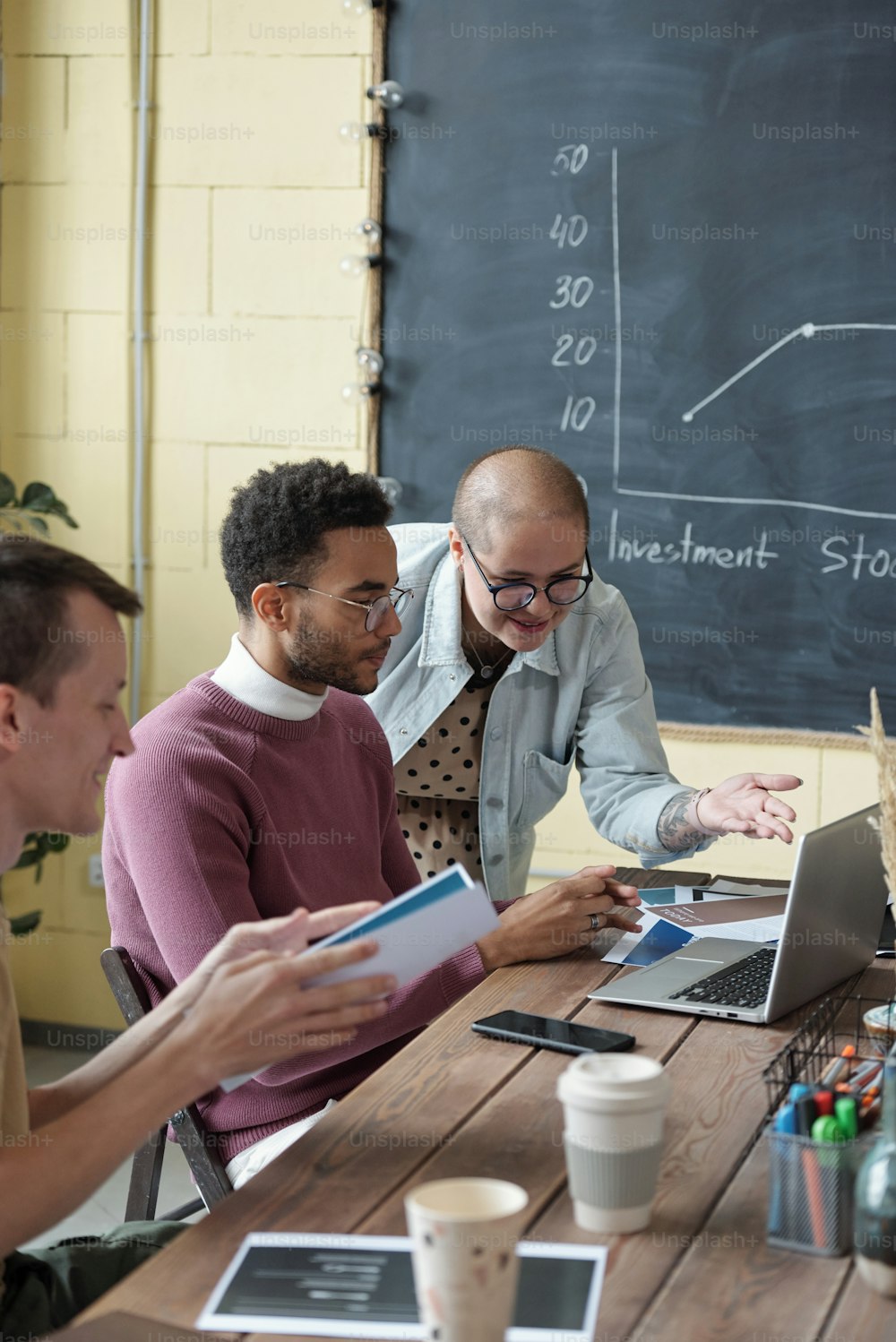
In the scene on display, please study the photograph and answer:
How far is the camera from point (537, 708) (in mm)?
2449

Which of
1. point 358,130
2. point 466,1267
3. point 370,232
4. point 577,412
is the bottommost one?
point 466,1267

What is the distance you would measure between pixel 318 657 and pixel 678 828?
0.69 metres

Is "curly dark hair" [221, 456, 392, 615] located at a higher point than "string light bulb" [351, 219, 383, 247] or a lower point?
lower

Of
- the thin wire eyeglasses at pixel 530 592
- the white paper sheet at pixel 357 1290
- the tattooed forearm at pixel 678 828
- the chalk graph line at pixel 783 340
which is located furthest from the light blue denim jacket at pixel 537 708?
the white paper sheet at pixel 357 1290

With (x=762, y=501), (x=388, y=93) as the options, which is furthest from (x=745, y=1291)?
(x=388, y=93)

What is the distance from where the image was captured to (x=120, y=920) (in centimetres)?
177

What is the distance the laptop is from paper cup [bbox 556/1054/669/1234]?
446mm

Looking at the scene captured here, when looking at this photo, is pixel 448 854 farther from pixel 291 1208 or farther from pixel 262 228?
pixel 262 228

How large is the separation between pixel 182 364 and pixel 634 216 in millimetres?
1116

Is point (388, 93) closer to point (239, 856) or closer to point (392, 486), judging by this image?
point (392, 486)

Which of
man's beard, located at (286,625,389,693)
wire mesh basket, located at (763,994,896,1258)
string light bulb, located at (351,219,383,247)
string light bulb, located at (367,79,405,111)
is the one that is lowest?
wire mesh basket, located at (763,994,896,1258)

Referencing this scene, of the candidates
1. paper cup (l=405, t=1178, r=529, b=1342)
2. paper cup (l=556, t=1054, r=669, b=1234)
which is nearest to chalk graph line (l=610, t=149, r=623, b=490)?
paper cup (l=556, t=1054, r=669, b=1234)

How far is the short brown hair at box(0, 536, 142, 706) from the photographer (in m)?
1.26

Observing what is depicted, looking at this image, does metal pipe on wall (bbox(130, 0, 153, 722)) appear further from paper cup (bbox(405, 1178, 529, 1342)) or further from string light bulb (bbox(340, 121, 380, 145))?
paper cup (bbox(405, 1178, 529, 1342))
